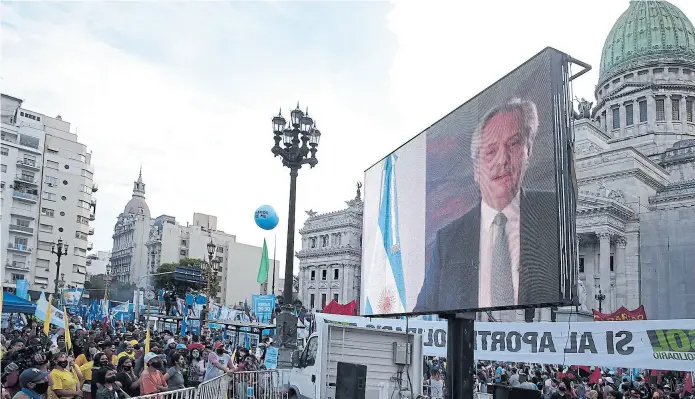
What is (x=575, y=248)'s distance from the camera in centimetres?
761

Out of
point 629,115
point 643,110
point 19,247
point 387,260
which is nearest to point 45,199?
point 19,247

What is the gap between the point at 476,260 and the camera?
9.35m

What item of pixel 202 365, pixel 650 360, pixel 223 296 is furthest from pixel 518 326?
pixel 223 296

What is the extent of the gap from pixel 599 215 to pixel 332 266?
4134 centimetres

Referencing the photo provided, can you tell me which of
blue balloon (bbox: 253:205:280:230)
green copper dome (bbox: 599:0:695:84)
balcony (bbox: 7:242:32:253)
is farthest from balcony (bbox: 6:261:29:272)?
green copper dome (bbox: 599:0:695:84)

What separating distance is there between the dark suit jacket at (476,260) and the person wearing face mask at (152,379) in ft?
14.9

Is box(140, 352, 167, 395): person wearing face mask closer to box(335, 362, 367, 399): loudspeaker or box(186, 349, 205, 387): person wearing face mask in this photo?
box(335, 362, 367, 399): loudspeaker

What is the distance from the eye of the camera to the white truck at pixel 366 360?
45.6 ft

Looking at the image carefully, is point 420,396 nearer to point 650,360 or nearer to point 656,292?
point 650,360

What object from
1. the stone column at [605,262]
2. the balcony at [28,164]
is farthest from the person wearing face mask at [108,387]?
the balcony at [28,164]

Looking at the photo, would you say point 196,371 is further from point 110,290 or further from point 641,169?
point 110,290

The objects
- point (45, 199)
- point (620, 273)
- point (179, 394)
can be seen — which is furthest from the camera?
point (45, 199)

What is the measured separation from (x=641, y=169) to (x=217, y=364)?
5631cm

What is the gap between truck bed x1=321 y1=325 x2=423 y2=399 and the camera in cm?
1398
